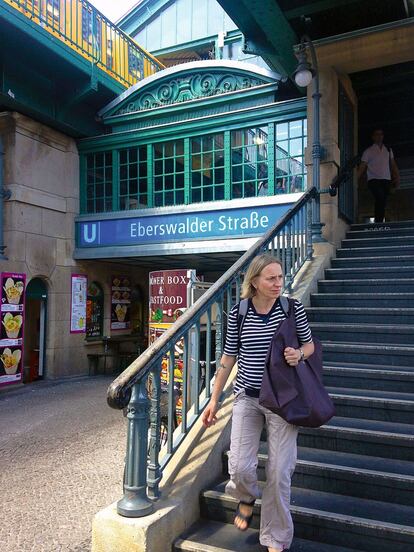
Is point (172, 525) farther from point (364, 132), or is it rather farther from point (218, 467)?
point (364, 132)

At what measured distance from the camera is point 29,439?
6.32 meters

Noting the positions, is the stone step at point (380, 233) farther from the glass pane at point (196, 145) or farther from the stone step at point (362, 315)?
the glass pane at point (196, 145)

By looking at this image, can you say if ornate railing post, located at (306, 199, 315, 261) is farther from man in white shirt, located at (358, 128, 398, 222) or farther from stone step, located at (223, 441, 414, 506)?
stone step, located at (223, 441, 414, 506)

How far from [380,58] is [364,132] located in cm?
370

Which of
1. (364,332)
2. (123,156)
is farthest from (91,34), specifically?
(364,332)

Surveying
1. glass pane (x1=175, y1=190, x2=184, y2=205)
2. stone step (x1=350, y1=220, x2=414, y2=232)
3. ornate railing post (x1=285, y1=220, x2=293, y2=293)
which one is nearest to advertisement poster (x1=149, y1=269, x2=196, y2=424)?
ornate railing post (x1=285, y1=220, x2=293, y2=293)

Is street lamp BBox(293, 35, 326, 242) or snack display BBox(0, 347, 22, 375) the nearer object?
street lamp BBox(293, 35, 326, 242)

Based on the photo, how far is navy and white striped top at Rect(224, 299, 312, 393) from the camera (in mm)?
2582

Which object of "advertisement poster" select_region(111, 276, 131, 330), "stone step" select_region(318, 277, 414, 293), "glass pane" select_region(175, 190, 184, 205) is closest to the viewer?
"stone step" select_region(318, 277, 414, 293)

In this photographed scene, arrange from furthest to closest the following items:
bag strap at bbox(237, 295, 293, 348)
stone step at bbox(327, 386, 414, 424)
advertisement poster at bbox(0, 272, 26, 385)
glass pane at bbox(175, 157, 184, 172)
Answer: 1. glass pane at bbox(175, 157, 184, 172)
2. advertisement poster at bbox(0, 272, 26, 385)
3. stone step at bbox(327, 386, 414, 424)
4. bag strap at bbox(237, 295, 293, 348)

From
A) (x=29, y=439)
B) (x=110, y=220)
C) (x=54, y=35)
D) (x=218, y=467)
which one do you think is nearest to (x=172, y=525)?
(x=218, y=467)

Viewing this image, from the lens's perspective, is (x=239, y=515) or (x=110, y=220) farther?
(x=110, y=220)

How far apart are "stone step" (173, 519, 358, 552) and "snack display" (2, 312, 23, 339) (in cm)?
805

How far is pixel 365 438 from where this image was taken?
10.7ft
